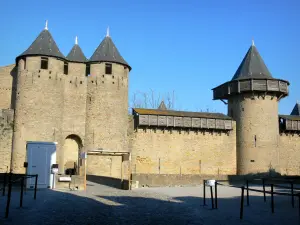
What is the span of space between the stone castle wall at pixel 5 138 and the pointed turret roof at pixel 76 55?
5.30 metres

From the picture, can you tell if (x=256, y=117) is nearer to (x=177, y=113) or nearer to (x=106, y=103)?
(x=177, y=113)

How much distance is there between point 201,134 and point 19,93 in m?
12.2

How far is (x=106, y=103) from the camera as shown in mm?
24688

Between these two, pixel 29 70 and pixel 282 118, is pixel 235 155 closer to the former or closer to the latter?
pixel 282 118

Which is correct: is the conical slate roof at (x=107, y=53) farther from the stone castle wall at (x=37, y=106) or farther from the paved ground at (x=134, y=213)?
the paved ground at (x=134, y=213)

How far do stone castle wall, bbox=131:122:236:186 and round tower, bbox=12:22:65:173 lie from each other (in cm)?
533

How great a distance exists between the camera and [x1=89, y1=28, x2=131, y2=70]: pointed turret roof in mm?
25172

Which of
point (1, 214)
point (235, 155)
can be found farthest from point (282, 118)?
point (1, 214)

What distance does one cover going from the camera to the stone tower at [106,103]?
24188mm

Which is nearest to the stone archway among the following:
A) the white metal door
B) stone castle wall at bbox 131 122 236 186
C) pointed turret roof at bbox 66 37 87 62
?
stone castle wall at bbox 131 122 236 186

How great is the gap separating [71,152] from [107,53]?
6.80 m

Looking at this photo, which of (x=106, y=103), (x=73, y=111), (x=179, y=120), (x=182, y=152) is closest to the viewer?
(x=73, y=111)

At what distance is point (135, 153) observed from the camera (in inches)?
985

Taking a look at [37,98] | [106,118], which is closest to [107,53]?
[106,118]
